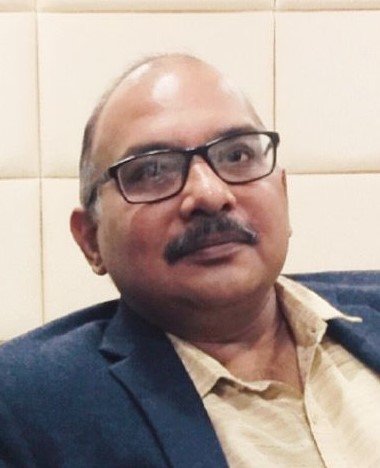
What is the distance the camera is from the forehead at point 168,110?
39.1 inches

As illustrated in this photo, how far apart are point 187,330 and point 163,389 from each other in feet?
0.43

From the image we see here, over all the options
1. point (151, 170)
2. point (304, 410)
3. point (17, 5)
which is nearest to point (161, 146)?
point (151, 170)

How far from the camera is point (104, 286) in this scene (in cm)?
144

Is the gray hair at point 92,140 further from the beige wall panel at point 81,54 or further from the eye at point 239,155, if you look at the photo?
the beige wall panel at point 81,54

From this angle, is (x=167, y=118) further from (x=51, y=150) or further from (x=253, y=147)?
(x=51, y=150)

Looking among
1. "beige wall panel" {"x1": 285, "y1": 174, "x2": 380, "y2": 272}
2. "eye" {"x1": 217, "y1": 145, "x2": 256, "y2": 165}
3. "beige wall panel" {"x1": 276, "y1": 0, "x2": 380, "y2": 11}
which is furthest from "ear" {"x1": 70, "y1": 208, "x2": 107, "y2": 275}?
"beige wall panel" {"x1": 276, "y1": 0, "x2": 380, "y2": 11}

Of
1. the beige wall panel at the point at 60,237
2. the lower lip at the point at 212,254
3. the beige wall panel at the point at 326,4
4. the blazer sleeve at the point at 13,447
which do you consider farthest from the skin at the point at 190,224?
the beige wall panel at the point at 326,4

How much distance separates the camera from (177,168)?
3.21 feet

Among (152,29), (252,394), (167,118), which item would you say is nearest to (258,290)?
(252,394)

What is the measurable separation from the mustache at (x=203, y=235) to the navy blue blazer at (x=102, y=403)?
121 mm

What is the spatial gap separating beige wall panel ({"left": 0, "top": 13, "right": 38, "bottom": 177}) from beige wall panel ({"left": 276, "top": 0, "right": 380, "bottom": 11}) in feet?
1.55

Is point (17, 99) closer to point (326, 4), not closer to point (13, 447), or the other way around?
point (326, 4)

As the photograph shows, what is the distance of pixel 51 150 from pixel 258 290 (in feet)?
1.90

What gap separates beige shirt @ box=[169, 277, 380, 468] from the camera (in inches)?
35.9
